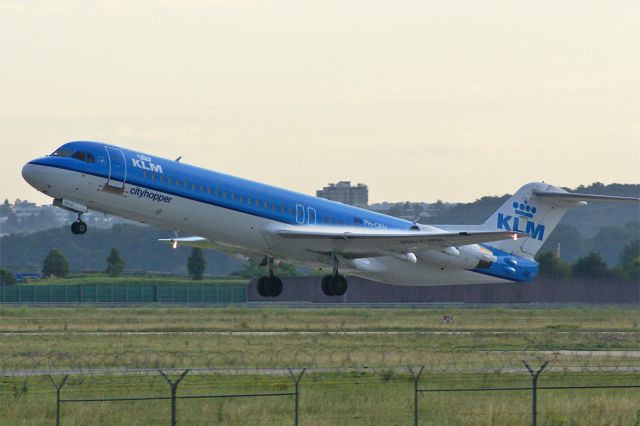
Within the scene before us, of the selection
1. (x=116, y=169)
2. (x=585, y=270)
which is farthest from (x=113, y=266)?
(x=116, y=169)

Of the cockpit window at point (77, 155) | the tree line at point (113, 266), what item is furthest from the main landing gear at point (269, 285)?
the tree line at point (113, 266)

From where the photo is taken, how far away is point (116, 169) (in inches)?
1626

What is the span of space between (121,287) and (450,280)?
4199 cm

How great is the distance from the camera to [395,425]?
28844mm

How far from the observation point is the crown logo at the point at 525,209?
178ft

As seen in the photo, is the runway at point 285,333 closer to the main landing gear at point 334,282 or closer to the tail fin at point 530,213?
the tail fin at point 530,213

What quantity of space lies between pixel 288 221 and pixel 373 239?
2.98 meters

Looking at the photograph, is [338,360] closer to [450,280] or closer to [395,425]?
[450,280]

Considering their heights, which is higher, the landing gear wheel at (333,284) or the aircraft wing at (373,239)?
the aircraft wing at (373,239)

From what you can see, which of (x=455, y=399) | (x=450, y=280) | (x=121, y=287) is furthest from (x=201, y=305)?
(x=455, y=399)

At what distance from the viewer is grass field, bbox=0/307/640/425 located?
98.6 ft

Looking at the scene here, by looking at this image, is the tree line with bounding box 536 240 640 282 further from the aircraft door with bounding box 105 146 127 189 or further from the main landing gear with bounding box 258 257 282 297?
the aircraft door with bounding box 105 146 127 189

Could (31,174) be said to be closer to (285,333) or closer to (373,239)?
(373,239)

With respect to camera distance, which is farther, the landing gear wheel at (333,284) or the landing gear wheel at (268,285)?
the landing gear wheel at (268,285)
